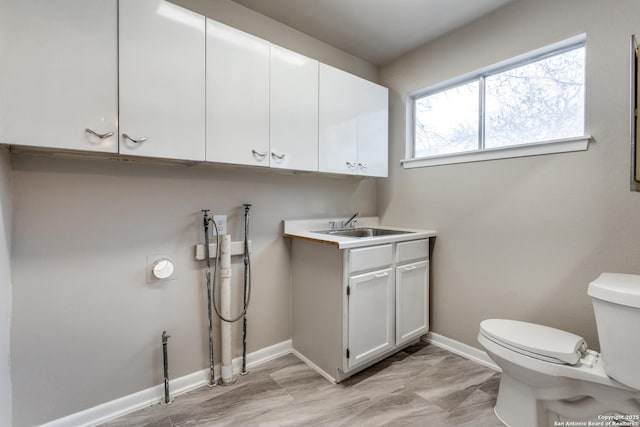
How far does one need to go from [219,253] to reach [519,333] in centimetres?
183

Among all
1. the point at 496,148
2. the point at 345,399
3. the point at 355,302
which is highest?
the point at 496,148

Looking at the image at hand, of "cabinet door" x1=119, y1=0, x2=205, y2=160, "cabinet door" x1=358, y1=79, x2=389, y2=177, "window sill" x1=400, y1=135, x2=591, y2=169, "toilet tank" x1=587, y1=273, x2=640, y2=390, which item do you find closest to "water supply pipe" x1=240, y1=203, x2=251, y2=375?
"cabinet door" x1=119, y1=0, x2=205, y2=160

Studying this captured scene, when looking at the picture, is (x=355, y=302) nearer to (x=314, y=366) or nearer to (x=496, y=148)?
(x=314, y=366)

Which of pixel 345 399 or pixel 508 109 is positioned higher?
pixel 508 109

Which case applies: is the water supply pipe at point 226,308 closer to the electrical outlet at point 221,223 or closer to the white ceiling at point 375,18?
the electrical outlet at point 221,223

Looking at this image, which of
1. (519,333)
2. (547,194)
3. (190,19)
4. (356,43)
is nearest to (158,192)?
(190,19)

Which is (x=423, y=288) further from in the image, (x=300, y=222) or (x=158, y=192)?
(x=158, y=192)

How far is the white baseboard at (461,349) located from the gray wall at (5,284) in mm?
2608

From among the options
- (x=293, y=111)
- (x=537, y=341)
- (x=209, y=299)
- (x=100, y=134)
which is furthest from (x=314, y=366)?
(x=100, y=134)

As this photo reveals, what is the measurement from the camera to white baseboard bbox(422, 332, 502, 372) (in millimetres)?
2081

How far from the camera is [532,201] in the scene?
1.87 m

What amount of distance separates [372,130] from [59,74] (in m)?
1.95

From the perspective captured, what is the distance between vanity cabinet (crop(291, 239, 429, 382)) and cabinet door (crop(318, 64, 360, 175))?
65cm

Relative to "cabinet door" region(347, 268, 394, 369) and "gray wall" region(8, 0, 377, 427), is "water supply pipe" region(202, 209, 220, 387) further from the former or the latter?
"cabinet door" region(347, 268, 394, 369)
